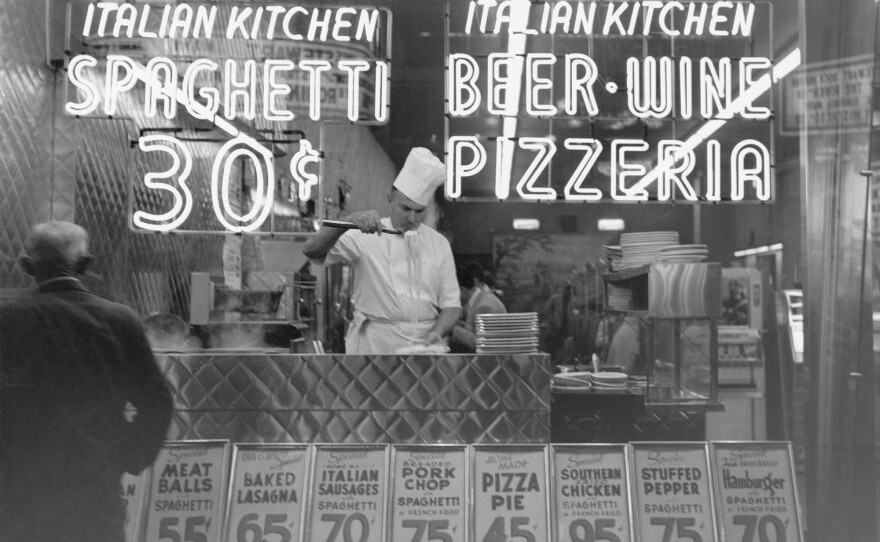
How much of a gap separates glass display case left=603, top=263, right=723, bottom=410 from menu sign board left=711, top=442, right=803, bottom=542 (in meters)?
0.74

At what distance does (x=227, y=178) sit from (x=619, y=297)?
5.85 ft

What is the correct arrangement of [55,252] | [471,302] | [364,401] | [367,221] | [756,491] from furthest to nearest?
[471,302]
[367,221]
[364,401]
[756,491]
[55,252]

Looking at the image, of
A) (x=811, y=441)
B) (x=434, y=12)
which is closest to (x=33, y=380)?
(x=434, y=12)

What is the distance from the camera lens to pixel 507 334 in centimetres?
335

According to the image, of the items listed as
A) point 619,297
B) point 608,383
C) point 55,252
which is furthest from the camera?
point 619,297

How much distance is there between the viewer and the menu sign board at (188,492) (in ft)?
9.19

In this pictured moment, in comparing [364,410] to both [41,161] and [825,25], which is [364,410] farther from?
[825,25]

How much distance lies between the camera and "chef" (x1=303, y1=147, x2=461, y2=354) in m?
3.67

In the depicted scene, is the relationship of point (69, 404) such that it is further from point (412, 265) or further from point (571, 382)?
point (571, 382)

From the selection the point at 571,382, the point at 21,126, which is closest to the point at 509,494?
the point at 571,382

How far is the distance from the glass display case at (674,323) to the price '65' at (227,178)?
4.54 ft

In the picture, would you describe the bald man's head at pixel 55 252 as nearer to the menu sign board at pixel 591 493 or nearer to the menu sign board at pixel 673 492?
the menu sign board at pixel 591 493

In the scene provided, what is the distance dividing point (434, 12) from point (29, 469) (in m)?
2.29

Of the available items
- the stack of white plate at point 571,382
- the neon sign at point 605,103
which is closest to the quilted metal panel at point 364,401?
the stack of white plate at point 571,382
